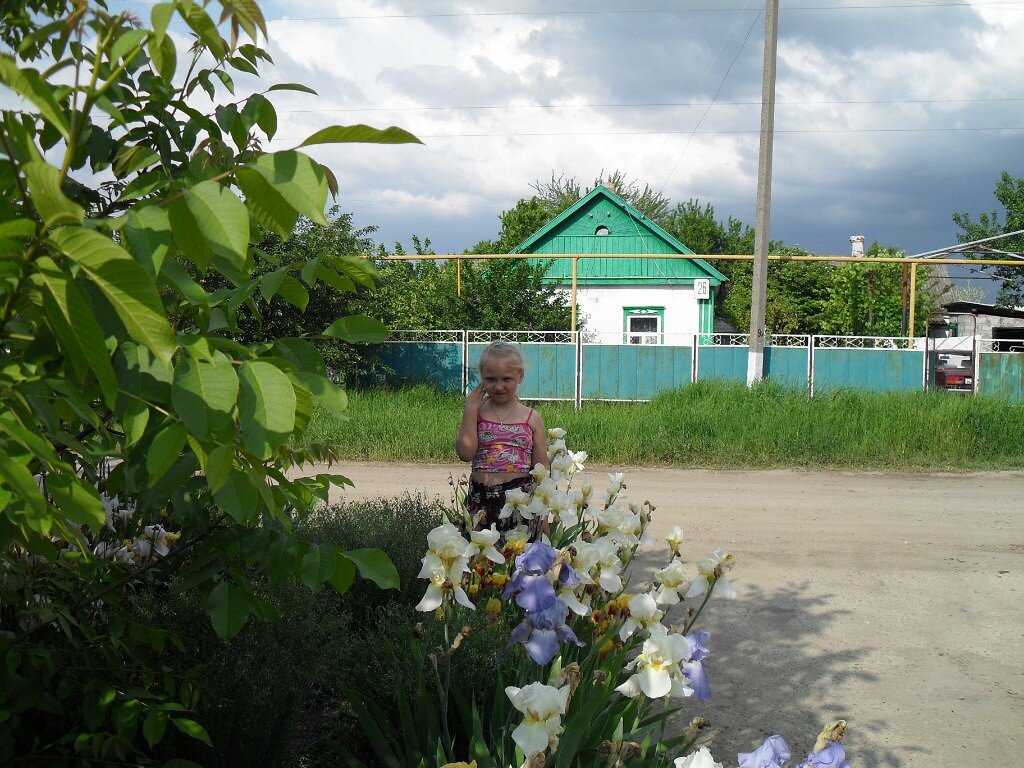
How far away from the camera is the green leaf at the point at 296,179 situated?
3.60 feet

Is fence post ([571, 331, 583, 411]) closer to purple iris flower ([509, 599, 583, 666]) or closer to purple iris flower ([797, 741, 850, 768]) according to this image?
purple iris flower ([509, 599, 583, 666])

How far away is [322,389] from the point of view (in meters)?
1.29

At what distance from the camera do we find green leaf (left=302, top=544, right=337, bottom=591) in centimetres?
160

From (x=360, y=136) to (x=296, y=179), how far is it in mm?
111

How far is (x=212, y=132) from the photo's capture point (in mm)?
1905

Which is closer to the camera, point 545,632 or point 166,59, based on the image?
point 166,59

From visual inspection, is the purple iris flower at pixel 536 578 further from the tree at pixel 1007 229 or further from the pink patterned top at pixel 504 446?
the tree at pixel 1007 229

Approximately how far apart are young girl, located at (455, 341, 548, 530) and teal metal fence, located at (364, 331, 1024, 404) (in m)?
10.6

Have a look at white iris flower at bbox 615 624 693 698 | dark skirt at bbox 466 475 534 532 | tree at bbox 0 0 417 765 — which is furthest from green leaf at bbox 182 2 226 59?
dark skirt at bbox 466 475 534 532

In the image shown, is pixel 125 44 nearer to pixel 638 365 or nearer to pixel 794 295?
pixel 638 365

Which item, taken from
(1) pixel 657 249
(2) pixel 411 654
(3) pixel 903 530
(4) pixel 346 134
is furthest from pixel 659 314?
(4) pixel 346 134

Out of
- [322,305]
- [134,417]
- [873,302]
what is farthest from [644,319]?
[134,417]

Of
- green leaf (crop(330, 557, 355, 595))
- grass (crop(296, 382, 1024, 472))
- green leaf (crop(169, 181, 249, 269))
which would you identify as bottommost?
grass (crop(296, 382, 1024, 472))

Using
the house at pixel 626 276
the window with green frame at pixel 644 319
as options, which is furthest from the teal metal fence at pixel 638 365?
the window with green frame at pixel 644 319
